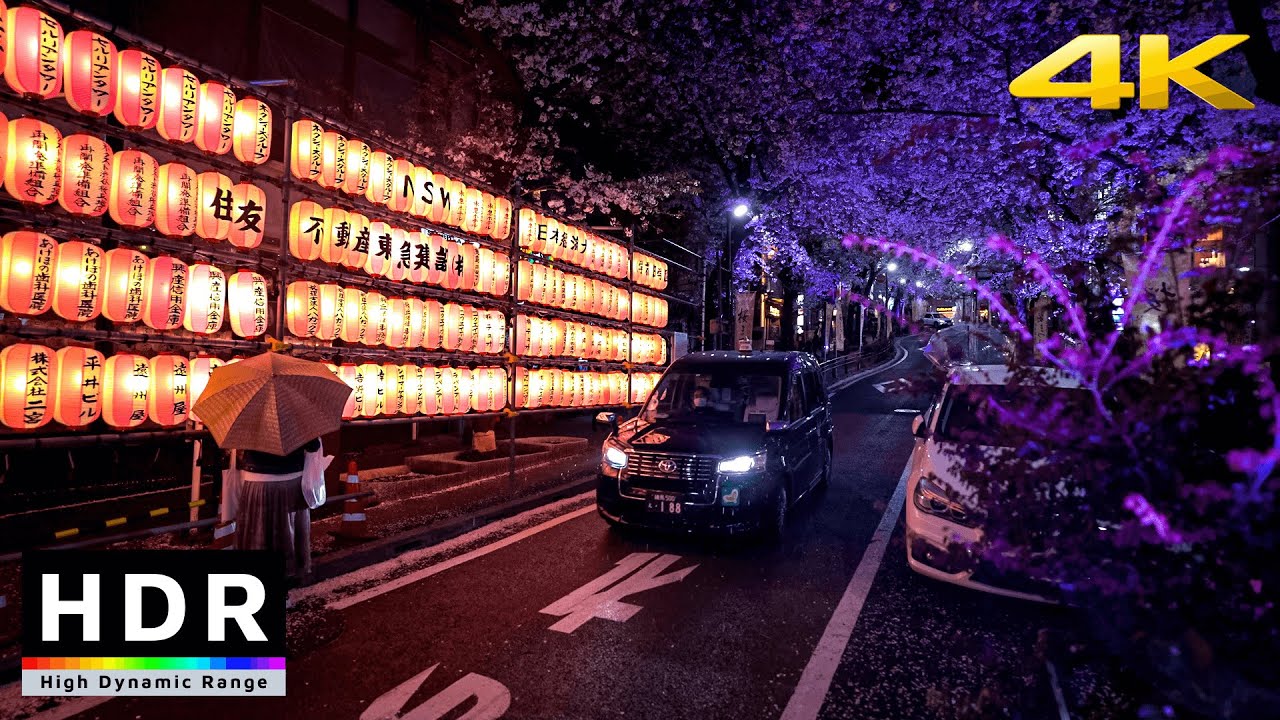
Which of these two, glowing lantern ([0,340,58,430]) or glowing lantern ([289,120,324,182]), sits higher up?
glowing lantern ([289,120,324,182])

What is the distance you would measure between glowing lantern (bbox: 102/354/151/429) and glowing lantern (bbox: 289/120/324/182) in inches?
108

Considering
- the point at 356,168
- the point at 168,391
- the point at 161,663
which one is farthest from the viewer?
the point at 356,168

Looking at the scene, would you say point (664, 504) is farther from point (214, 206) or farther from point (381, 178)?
point (381, 178)

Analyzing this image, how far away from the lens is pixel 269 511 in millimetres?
5172

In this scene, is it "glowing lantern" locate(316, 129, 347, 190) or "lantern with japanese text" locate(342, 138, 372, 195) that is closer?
"glowing lantern" locate(316, 129, 347, 190)

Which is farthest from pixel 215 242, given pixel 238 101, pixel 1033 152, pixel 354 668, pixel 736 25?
pixel 1033 152

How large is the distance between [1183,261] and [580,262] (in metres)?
11.4

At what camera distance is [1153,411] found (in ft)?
8.59

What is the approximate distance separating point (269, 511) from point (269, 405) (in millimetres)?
865

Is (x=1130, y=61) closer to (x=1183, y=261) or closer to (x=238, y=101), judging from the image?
(x=1183, y=261)

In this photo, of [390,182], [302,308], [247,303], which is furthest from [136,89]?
[390,182]

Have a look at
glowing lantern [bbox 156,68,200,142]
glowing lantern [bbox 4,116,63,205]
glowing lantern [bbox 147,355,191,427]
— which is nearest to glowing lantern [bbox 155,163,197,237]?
glowing lantern [bbox 156,68,200,142]

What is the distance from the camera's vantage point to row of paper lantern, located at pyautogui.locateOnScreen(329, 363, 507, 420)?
8609 mm

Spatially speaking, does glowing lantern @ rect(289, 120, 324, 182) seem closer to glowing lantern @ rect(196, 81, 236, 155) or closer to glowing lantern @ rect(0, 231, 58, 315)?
glowing lantern @ rect(196, 81, 236, 155)
